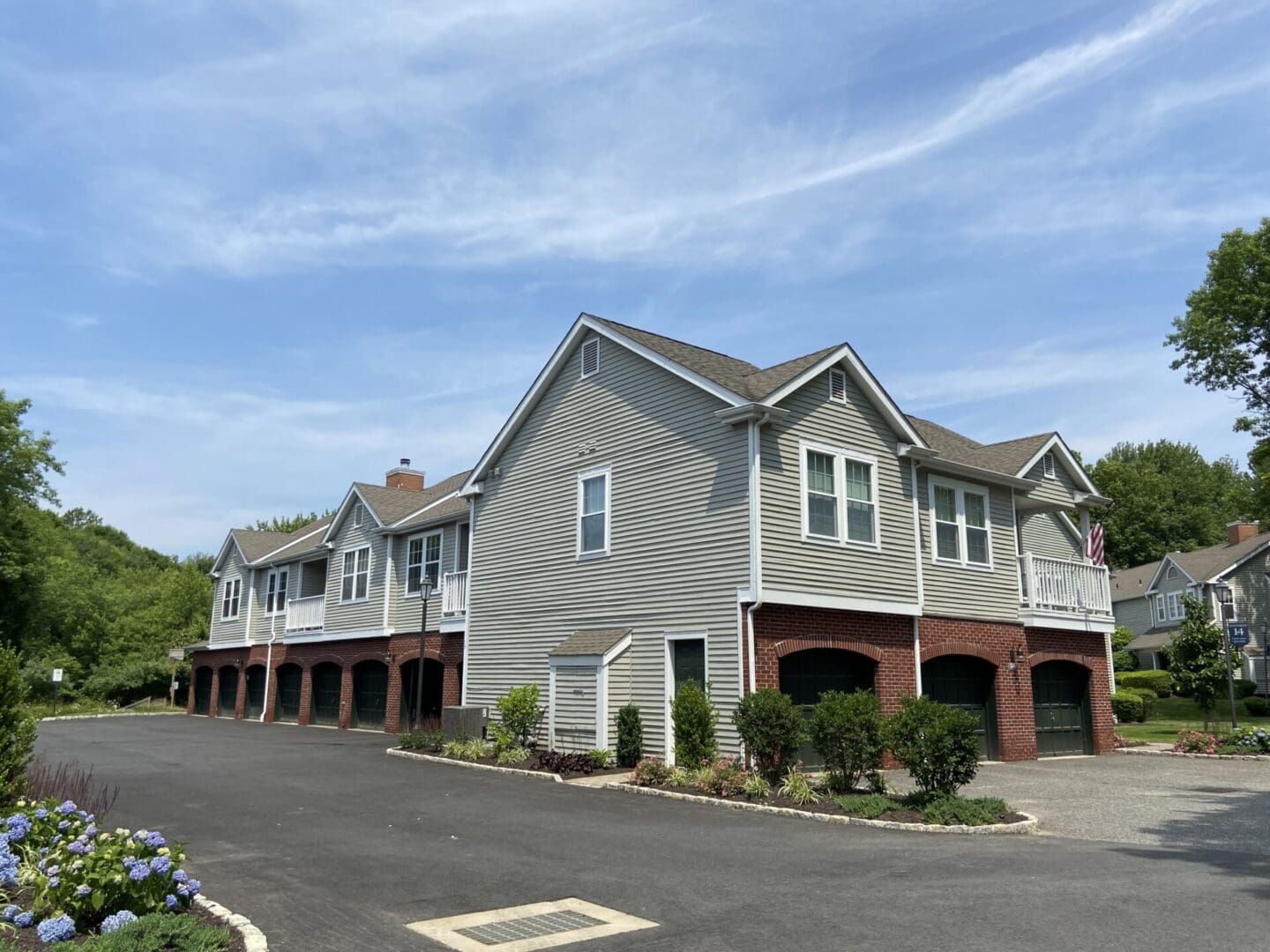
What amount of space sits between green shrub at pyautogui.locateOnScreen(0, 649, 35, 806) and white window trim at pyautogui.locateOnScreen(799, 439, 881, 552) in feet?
40.0

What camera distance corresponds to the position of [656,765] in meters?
15.8

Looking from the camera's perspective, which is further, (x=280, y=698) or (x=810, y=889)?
(x=280, y=698)

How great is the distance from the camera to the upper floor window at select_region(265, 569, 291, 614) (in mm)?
37094

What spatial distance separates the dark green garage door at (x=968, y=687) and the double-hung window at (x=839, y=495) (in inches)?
140

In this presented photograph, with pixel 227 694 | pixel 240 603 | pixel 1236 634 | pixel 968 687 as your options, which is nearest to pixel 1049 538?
pixel 1236 634

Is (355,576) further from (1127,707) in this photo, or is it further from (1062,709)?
(1127,707)

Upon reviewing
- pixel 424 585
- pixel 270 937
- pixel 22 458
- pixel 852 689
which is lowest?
pixel 270 937

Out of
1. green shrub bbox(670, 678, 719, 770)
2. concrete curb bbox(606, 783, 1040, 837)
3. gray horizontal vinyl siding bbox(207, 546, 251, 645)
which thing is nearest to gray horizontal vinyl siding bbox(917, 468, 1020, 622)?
green shrub bbox(670, 678, 719, 770)

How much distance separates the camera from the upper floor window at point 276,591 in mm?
37094

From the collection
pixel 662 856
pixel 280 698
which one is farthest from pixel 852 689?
pixel 280 698

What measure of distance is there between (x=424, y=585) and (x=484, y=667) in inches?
122

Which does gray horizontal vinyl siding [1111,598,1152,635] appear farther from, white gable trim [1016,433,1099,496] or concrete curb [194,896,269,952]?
concrete curb [194,896,269,952]

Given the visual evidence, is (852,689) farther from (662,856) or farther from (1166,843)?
(662,856)

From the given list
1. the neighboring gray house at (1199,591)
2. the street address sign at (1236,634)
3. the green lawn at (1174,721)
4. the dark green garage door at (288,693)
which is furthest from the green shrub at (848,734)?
the neighboring gray house at (1199,591)
